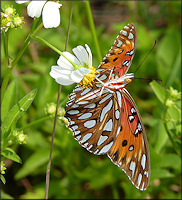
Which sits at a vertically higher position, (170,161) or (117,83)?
(117,83)

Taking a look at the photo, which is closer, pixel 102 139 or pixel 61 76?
pixel 61 76

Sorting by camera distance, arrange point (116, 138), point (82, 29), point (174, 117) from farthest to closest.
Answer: point (82, 29) → point (174, 117) → point (116, 138)

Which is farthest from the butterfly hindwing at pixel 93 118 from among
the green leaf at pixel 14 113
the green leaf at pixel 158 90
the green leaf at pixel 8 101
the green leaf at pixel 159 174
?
the green leaf at pixel 159 174

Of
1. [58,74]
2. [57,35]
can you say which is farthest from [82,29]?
[58,74]

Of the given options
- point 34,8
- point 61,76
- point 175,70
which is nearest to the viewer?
point 34,8

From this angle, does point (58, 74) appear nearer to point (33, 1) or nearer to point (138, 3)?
point (33, 1)

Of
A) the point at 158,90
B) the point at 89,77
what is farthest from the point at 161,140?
the point at 89,77

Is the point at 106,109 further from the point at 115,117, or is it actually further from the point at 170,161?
the point at 170,161

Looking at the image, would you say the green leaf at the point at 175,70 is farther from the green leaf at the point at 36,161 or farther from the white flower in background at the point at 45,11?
the white flower in background at the point at 45,11
